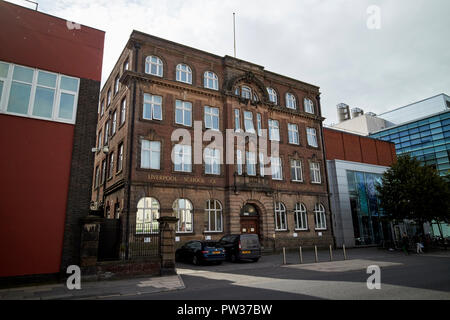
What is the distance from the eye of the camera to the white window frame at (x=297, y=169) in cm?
2955

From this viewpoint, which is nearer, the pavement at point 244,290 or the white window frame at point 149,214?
the pavement at point 244,290

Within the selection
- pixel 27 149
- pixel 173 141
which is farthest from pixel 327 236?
pixel 27 149

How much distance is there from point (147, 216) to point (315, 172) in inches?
752

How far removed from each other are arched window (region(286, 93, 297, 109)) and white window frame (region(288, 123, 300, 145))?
2114 mm

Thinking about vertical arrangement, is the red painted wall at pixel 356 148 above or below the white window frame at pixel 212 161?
above

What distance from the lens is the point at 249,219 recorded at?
82.9 feet

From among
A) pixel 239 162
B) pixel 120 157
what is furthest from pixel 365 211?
pixel 120 157

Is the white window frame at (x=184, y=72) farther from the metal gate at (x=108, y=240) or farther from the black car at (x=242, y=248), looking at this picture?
the black car at (x=242, y=248)

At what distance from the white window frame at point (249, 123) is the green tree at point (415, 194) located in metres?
15.5

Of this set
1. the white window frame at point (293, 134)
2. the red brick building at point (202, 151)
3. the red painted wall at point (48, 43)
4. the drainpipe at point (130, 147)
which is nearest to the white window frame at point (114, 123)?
the red brick building at point (202, 151)

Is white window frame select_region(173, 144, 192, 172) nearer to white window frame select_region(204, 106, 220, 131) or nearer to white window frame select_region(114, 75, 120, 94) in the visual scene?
white window frame select_region(204, 106, 220, 131)

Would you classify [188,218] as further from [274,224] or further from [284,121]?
[284,121]

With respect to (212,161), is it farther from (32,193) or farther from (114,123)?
(32,193)
